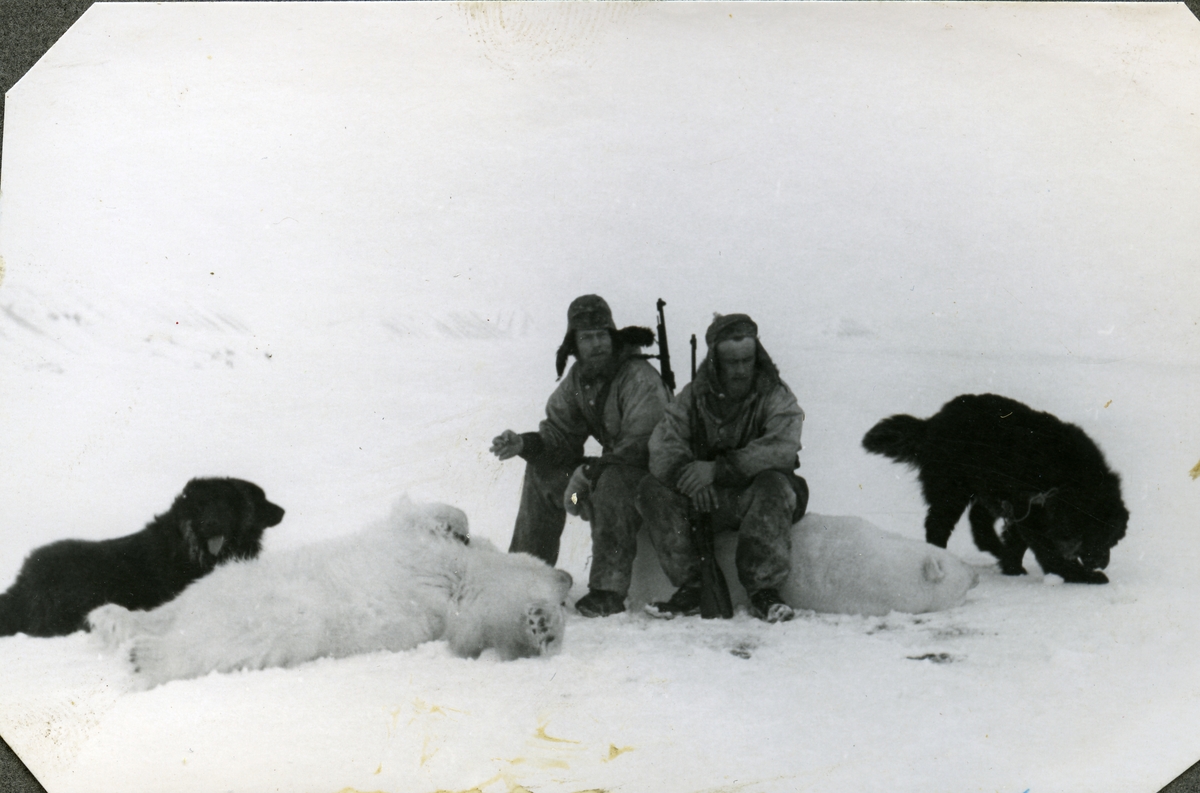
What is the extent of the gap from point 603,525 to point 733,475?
12.7 inches

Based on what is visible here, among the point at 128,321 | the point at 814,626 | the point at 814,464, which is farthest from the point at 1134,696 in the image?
the point at 128,321

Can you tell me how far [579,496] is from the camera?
207 centimetres

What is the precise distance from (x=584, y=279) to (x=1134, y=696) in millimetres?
1620

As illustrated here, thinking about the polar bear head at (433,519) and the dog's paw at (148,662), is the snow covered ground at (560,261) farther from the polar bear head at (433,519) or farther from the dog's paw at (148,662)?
the dog's paw at (148,662)

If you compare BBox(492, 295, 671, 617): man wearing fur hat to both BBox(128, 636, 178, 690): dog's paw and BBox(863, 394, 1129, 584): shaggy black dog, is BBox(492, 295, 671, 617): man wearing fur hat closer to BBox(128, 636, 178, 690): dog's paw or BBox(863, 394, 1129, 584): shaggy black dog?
BBox(863, 394, 1129, 584): shaggy black dog

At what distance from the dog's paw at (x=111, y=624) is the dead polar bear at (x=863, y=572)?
4.98ft

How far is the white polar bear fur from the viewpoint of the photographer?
80.2 inches

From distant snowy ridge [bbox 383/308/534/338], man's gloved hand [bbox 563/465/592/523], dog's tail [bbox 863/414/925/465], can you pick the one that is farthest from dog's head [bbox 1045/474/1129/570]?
distant snowy ridge [bbox 383/308/534/338]

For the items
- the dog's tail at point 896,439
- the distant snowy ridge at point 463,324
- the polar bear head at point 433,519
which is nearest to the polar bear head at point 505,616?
the polar bear head at point 433,519

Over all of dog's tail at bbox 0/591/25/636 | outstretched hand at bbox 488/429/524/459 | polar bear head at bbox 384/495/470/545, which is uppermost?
outstretched hand at bbox 488/429/524/459

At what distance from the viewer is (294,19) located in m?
2.16

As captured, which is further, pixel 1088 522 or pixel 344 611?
pixel 1088 522

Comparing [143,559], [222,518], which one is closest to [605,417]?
[222,518]

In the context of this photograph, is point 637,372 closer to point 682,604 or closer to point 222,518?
point 682,604
